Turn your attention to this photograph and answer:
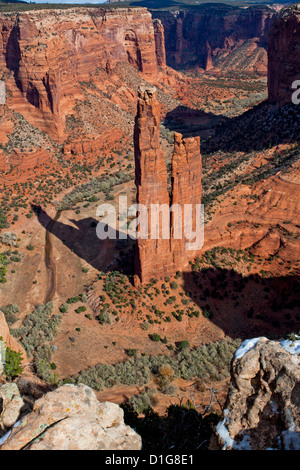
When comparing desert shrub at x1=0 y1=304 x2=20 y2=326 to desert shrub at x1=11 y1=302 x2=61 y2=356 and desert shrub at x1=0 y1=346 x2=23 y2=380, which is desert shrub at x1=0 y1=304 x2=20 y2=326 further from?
desert shrub at x1=0 y1=346 x2=23 y2=380

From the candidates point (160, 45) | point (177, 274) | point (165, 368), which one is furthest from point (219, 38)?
point (165, 368)

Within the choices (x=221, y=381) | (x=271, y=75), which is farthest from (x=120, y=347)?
(x=271, y=75)

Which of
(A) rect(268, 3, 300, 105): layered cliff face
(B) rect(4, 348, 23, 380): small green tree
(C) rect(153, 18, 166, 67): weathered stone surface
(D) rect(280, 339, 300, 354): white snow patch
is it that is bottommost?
(B) rect(4, 348, 23, 380): small green tree

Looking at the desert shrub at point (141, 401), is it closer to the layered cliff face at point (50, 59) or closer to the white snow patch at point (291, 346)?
the white snow patch at point (291, 346)

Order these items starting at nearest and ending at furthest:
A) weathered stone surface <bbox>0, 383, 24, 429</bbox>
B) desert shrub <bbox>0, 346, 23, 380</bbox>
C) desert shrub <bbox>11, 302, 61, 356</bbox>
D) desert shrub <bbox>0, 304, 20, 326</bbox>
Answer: weathered stone surface <bbox>0, 383, 24, 429</bbox> < desert shrub <bbox>0, 346, 23, 380</bbox> < desert shrub <bbox>11, 302, 61, 356</bbox> < desert shrub <bbox>0, 304, 20, 326</bbox>

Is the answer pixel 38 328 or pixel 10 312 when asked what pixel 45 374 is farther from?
pixel 10 312

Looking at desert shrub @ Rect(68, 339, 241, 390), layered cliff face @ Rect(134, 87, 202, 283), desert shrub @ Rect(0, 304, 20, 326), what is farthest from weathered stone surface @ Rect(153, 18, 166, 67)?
desert shrub @ Rect(68, 339, 241, 390)
